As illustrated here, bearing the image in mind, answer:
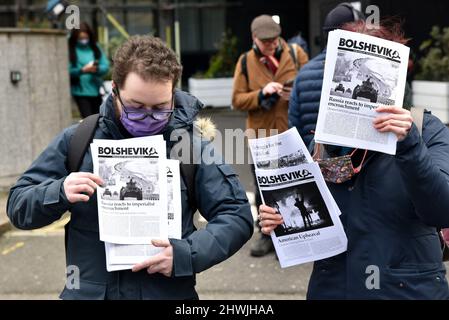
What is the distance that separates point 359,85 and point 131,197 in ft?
2.70

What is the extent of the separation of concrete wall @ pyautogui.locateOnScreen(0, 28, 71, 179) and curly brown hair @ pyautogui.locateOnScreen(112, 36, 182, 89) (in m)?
5.97

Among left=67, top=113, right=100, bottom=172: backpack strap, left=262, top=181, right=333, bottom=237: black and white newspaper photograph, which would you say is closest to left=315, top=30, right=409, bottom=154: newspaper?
left=262, top=181, right=333, bottom=237: black and white newspaper photograph

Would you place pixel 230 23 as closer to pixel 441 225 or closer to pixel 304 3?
pixel 304 3

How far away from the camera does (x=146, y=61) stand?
7.31ft

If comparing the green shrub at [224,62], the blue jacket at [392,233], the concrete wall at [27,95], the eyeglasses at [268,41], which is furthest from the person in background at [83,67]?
the green shrub at [224,62]

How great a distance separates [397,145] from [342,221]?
0.50 metres

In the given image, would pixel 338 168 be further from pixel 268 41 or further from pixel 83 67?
pixel 83 67

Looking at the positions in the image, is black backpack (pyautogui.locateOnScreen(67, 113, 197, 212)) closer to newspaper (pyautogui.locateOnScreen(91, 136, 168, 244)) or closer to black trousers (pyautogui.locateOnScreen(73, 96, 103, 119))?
newspaper (pyautogui.locateOnScreen(91, 136, 168, 244))

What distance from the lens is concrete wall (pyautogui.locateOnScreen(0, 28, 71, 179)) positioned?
788 cm

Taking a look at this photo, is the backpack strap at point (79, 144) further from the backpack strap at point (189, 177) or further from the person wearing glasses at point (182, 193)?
the backpack strap at point (189, 177)

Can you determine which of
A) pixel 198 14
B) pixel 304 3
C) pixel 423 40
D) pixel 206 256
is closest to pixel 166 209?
pixel 206 256

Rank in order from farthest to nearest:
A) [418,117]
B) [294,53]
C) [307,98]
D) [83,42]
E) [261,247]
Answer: [83,42], [294,53], [261,247], [307,98], [418,117]

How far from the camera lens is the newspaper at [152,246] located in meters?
2.22

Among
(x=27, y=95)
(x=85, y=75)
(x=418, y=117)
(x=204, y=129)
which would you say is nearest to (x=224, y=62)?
(x=85, y=75)
